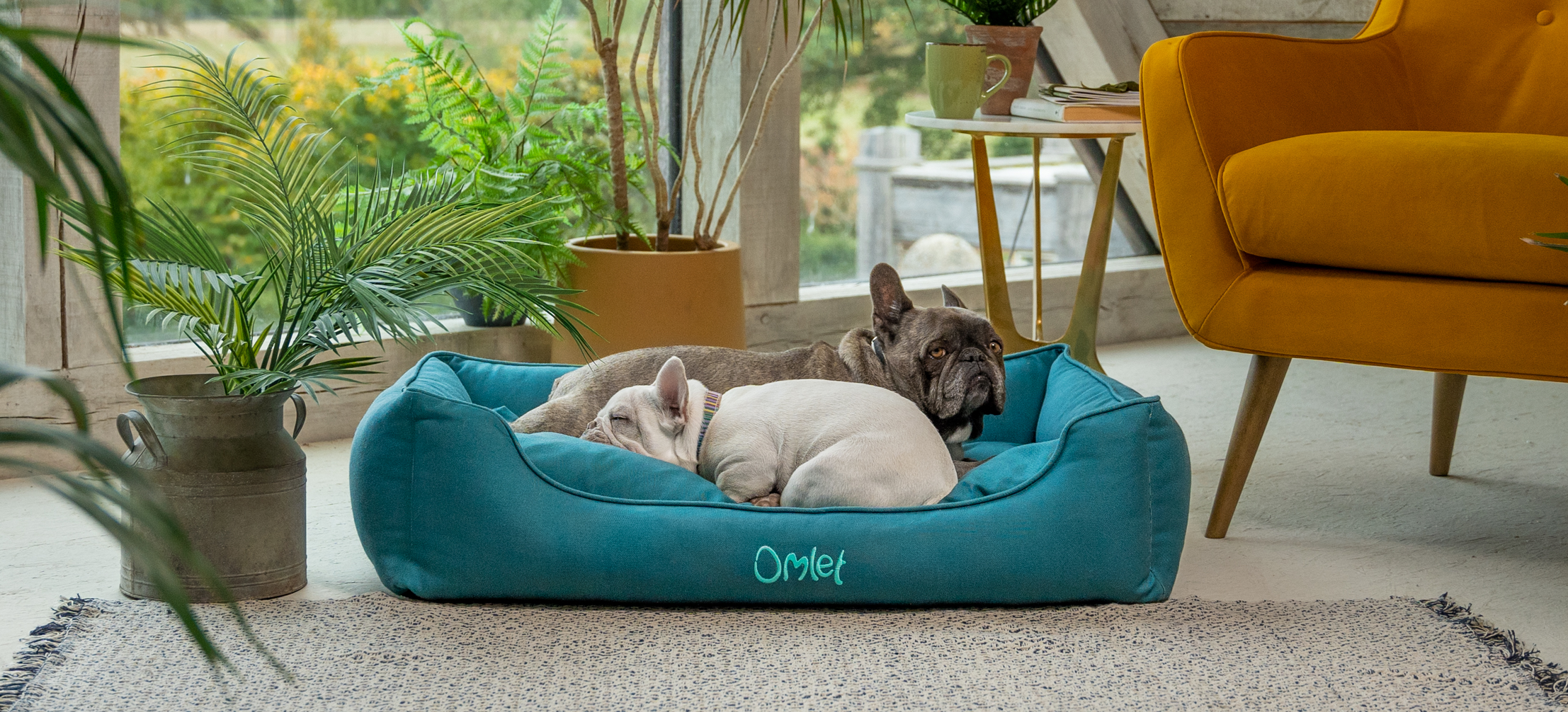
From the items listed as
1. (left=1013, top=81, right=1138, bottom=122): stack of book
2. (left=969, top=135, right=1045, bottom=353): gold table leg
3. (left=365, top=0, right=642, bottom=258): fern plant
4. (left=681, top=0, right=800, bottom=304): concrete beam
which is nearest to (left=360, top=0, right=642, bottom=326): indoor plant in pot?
(left=365, top=0, right=642, bottom=258): fern plant

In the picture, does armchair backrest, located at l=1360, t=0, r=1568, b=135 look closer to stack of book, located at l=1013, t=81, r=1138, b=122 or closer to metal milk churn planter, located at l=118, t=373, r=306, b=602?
stack of book, located at l=1013, t=81, r=1138, b=122

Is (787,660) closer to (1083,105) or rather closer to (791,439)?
(791,439)

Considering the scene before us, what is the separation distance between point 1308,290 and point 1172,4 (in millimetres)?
2399

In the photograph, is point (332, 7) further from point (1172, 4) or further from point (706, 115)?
point (1172, 4)

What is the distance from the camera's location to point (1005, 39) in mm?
3117

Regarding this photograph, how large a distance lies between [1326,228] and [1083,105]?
99cm

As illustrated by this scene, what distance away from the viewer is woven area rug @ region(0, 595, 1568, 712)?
1548mm

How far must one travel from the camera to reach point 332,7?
10.2 feet

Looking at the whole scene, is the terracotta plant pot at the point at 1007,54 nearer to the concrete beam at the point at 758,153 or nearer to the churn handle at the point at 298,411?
the concrete beam at the point at 758,153

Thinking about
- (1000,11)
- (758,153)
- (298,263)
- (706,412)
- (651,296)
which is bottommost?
(706,412)

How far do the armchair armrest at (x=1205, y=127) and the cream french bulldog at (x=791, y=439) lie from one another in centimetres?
56

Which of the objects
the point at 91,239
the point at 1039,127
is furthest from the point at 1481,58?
the point at 91,239

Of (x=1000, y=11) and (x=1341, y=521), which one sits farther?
(x=1000, y=11)

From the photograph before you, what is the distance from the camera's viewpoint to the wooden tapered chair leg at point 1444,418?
264 centimetres
